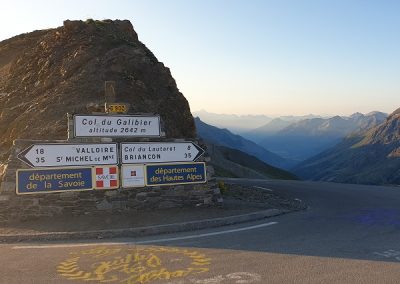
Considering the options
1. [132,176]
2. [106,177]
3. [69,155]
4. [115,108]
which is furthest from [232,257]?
[115,108]

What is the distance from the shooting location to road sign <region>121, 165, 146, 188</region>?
12656mm

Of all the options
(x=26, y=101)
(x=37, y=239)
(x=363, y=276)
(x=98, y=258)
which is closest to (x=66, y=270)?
(x=98, y=258)

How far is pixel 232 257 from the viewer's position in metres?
8.38

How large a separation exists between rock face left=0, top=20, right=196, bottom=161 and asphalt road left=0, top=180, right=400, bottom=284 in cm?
1067

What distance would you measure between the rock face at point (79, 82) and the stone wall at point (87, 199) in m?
7.31

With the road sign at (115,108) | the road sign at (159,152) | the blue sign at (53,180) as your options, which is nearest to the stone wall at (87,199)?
the blue sign at (53,180)

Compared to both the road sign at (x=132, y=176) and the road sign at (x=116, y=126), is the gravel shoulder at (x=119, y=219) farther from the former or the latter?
the road sign at (x=116, y=126)

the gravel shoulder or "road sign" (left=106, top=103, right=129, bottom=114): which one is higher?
"road sign" (left=106, top=103, right=129, bottom=114)

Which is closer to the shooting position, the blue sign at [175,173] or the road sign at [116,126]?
the road sign at [116,126]

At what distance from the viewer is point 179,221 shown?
1152cm

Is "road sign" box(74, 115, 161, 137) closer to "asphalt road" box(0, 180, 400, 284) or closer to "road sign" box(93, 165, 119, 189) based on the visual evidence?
"road sign" box(93, 165, 119, 189)

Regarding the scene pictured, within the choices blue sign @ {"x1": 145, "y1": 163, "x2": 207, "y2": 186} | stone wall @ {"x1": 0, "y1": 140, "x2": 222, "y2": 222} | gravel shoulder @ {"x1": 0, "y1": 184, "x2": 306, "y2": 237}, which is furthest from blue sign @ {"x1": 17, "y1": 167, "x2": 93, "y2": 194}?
blue sign @ {"x1": 145, "y1": 163, "x2": 207, "y2": 186}

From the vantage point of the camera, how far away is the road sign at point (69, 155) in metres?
12.0

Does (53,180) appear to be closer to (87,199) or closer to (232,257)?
(87,199)
